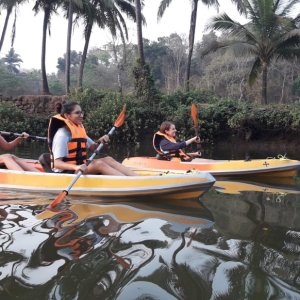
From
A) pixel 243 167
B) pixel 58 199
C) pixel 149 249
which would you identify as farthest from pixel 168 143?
pixel 149 249

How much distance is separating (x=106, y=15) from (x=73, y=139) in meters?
15.0

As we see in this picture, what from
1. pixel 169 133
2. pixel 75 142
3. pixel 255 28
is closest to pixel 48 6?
pixel 255 28

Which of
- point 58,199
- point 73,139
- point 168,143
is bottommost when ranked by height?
point 58,199

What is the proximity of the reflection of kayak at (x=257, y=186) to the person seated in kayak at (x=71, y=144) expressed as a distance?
165 centimetres

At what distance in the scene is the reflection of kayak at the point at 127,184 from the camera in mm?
4617

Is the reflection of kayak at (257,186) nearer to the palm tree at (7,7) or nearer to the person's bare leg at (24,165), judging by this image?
the person's bare leg at (24,165)

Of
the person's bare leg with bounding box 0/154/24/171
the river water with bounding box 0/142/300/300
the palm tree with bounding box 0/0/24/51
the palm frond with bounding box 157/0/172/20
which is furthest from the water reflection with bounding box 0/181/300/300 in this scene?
the palm tree with bounding box 0/0/24/51

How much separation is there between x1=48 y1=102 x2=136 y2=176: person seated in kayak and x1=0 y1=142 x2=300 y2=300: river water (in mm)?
394

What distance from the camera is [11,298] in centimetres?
223

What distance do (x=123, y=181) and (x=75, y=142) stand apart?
28.6 inches

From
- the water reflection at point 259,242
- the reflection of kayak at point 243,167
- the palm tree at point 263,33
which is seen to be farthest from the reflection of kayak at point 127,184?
the palm tree at point 263,33

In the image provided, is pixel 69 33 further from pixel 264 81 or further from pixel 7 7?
pixel 264 81

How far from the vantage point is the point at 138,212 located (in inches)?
167

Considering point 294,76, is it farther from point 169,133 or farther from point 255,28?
point 169,133
